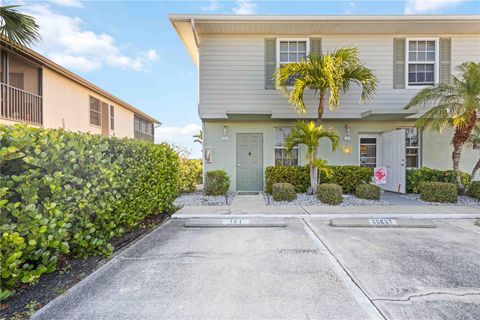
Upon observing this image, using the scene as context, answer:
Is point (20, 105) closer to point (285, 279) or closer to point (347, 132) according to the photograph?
point (285, 279)

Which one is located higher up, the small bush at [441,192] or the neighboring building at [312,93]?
the neighboring building at [312,93]

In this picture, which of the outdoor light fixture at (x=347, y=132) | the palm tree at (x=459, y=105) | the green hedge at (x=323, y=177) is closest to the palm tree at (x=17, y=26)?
the green hedge at (x=323, y=177)

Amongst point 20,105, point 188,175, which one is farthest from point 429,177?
point 20,105

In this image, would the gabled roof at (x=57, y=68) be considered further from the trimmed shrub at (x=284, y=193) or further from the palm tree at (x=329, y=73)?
the trimmed shrub at (x=284, y=193)

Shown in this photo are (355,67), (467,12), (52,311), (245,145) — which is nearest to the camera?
(52,311)

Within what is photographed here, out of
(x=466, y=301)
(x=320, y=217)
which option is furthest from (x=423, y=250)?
(x=320, y=217)

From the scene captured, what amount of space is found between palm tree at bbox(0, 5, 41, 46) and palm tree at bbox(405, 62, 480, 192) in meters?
11.5

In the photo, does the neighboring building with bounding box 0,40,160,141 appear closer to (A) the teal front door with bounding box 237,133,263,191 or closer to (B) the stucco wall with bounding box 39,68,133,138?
(B) the stucco wall with bounding box 39,68,133,138

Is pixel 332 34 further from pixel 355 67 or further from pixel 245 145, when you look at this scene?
→ pixel 245 145

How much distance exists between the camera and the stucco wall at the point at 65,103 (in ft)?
33.9

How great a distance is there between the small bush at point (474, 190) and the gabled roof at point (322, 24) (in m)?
5.37

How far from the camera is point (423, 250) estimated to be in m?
3.59

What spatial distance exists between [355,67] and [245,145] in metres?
4.40

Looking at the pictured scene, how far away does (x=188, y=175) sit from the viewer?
8672 millimetres
